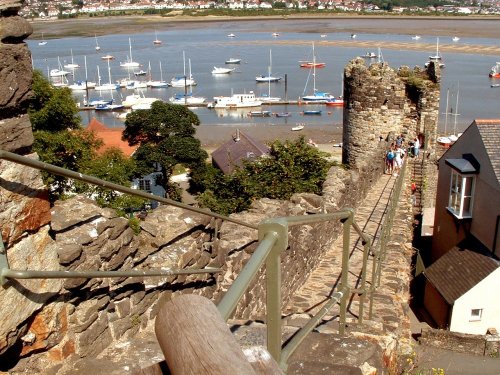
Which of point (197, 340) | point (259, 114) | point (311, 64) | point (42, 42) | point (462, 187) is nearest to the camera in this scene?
point (197, 340)

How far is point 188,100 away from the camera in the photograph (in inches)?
2579

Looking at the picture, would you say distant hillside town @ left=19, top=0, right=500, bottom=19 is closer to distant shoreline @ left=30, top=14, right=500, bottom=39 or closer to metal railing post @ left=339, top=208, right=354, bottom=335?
distant shoreline @ left=30, top=14, right=500, bottom=39

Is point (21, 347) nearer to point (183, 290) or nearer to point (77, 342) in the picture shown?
point (77, 342)

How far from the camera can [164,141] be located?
108 feet

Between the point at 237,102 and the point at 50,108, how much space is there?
1716 inches

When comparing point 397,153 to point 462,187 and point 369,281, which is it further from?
point 369,281

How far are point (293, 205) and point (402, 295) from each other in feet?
5.72

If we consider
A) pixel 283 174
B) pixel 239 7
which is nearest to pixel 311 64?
pixel 283 174

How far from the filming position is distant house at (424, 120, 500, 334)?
539 inches

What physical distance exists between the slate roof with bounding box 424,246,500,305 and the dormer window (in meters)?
1.06

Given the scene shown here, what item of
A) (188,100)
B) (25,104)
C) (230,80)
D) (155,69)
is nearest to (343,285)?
(25,104)

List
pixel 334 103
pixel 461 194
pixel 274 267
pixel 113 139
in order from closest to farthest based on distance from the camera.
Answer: pixel 274 267 < pixel 461 194 < pixel 113 139 < pixel 334 103

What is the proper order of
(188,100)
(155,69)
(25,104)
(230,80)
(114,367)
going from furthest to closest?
(155,69) → (230,80) → (188,100) → (114,367) → (25,104)

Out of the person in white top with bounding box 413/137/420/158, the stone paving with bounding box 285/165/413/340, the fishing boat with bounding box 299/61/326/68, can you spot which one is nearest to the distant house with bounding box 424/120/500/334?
the person in white top with bounding box 413/137/420/158
